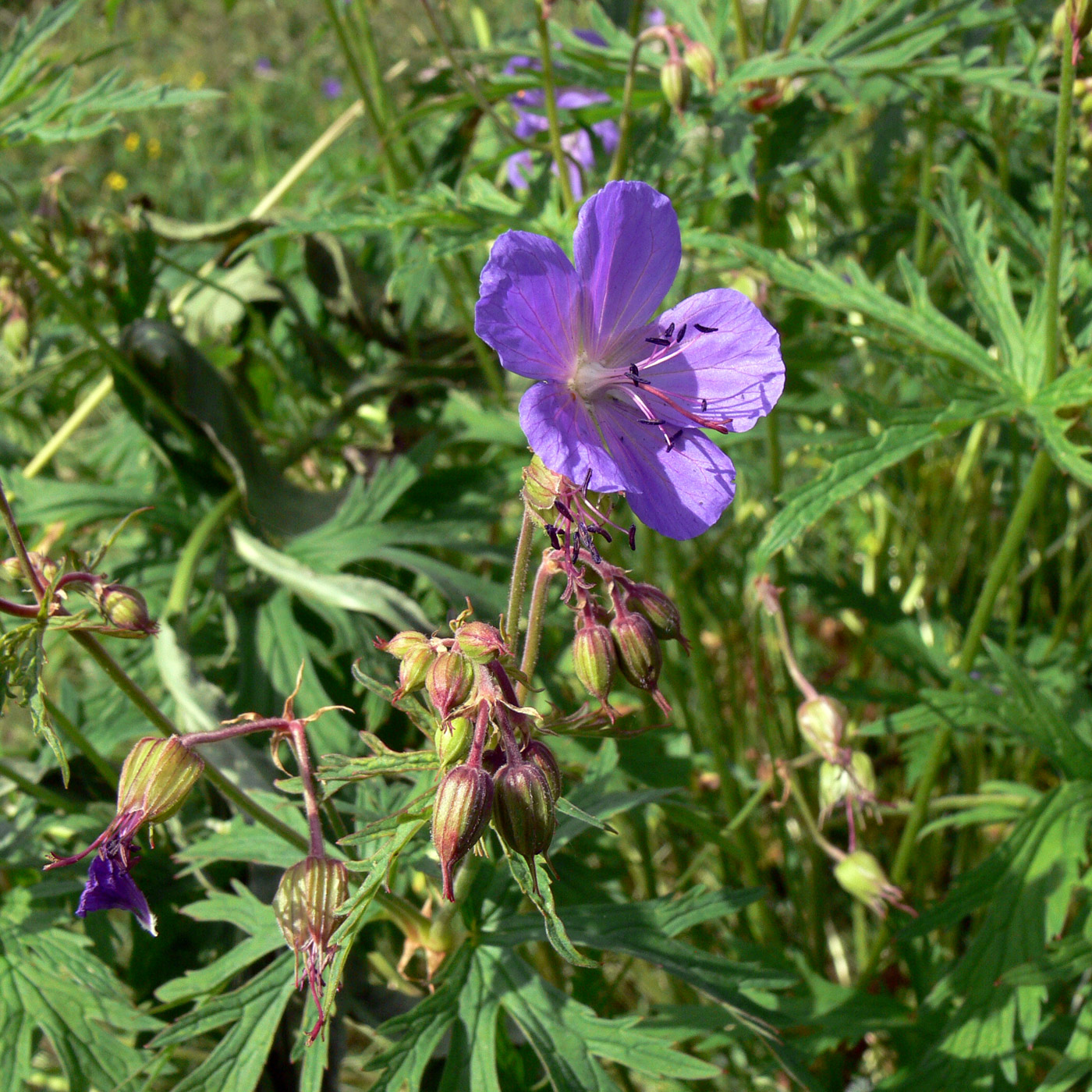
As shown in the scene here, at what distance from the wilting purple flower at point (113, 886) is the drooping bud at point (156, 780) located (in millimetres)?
46

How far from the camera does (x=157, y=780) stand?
39.2 inches

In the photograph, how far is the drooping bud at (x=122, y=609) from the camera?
1.09 m

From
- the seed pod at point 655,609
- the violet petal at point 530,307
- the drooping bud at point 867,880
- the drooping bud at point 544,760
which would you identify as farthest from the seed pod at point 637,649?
the drooping bud at point 867,880

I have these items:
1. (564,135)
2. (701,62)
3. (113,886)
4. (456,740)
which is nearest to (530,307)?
(456,740)

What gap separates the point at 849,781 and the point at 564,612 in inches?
25.9

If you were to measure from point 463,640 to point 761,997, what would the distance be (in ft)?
2.72

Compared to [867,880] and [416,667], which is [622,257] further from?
[867,880]

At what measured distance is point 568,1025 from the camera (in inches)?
47.4

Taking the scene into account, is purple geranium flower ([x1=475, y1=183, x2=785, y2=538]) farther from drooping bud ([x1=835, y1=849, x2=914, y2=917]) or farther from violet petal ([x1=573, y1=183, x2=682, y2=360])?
drooping bud ([x1=835, y1=849, x2=914, y2=917])

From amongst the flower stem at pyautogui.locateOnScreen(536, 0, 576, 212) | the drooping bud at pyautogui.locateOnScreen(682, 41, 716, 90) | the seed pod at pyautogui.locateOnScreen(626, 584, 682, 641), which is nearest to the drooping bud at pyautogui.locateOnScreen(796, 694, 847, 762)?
the seed pod at pyautogui.locateOnScreen(626, 584, 682, 641)

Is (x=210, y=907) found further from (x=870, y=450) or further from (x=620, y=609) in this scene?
(x=870, y=450)

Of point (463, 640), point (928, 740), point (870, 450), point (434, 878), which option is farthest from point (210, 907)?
point (928, 740)

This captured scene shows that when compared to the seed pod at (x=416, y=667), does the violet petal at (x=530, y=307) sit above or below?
above

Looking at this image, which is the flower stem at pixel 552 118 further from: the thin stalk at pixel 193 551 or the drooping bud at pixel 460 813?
the drooping bud at pixel 460 813
